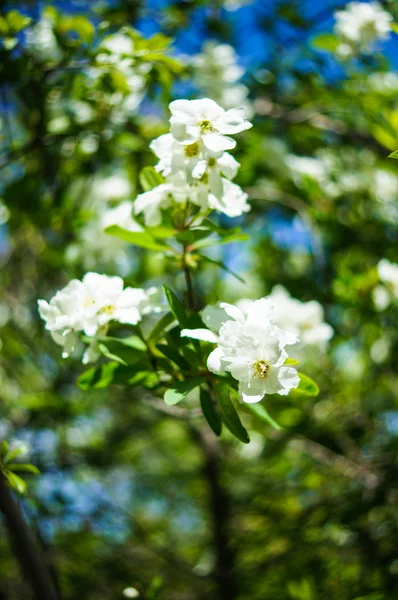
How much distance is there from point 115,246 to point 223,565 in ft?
5.18

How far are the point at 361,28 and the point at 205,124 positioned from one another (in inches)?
64.9

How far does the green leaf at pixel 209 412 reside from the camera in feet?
3.94

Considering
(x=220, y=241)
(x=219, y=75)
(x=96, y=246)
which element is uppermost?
(x=220, y=241)

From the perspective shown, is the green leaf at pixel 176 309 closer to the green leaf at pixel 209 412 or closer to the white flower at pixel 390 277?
the green leaf at pixel 209 412

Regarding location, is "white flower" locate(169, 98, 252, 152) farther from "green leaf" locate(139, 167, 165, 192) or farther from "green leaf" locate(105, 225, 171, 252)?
"green leaf" locate(105, 225, 171, 252)

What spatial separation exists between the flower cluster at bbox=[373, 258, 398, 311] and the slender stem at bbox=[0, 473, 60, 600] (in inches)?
54.4

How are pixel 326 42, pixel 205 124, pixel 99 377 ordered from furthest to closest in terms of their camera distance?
pixel 326 42, pixel 99 377, pixel 205 124

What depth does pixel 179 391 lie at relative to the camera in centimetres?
112

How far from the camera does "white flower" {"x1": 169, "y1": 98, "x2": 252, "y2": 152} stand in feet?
3.80

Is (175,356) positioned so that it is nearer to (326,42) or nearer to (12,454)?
(12,454)

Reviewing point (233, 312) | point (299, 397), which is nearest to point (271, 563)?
point (299, 397)

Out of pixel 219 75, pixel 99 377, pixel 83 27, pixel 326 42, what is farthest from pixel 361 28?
pixel 99 377

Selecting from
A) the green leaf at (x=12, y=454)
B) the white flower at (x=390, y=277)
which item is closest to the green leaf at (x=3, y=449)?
the green leaf at (x=12, y=454)

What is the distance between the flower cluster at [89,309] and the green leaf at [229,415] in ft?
0.78
